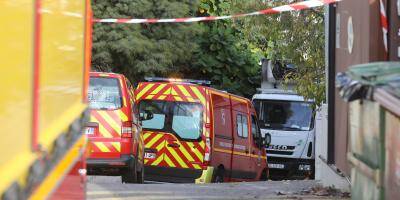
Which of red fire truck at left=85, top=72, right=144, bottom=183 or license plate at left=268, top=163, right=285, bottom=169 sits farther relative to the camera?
license plate at left=268, top=163, right=285, bottom=169

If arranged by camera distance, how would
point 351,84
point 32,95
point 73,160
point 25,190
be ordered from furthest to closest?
1. point 351,84
2. point 73,160
3. point 32,95
4. point 25,190

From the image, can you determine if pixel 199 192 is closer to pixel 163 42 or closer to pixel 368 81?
pixel 368 81

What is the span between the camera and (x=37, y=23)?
99.0 inches

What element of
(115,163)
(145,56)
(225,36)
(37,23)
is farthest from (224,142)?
(37,23)

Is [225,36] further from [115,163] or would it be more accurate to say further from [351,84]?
[351,84]

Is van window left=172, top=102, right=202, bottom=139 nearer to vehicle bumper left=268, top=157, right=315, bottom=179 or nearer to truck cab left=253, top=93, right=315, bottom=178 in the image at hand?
truck cab left=253, top=93, right=315, bottom=178

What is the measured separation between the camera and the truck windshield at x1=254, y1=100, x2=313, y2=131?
21.7 meters

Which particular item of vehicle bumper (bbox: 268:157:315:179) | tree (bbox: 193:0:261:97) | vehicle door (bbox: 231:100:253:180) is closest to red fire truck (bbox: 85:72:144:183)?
vehicle door (bbox: 231:100:253:180)

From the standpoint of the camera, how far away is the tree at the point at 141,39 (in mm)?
22062

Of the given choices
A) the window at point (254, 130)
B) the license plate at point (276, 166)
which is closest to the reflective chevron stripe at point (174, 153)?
the window at point (254, 130)

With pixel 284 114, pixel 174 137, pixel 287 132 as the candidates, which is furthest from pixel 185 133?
pixel 284 114

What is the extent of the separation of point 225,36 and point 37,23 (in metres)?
23.6

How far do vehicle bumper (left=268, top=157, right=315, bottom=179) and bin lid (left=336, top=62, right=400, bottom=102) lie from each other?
16.4m

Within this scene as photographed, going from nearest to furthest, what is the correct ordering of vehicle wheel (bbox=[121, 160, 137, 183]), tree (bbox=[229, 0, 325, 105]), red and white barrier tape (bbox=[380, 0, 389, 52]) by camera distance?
red and white barrier tape (bbox=[380, 0, 389, 52]) < vehicle wheel (bbox=[121, 160, 137, 183]) < tree (bbox=[229, 0, 325, 105])
